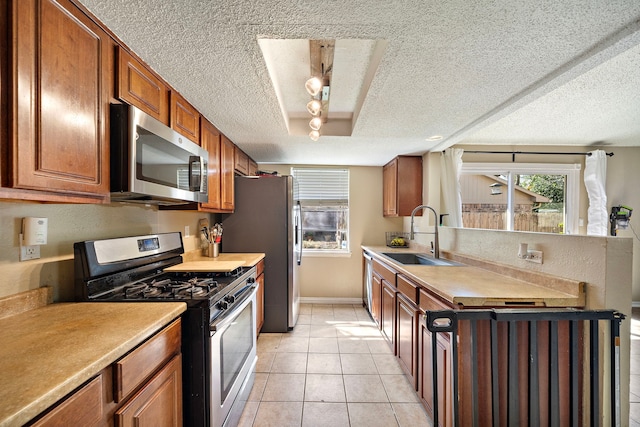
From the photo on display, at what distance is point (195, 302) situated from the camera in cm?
132

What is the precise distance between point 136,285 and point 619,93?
3.89 m

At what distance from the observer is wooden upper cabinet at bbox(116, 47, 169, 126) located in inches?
49.3

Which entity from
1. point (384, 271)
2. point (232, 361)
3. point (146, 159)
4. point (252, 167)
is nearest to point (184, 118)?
point (146, 159)

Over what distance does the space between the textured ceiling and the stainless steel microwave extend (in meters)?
0.36

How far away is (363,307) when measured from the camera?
3.93m

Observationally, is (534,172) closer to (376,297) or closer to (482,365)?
(376,297)

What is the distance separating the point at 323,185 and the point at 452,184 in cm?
185

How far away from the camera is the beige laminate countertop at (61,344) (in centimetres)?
63

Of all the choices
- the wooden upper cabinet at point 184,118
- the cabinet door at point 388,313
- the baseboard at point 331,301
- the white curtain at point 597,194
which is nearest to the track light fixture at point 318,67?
the wooden upper cabinet at point 184,118

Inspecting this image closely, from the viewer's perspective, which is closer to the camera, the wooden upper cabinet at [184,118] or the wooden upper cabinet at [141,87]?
the wooden upper cabinet at [141,87]

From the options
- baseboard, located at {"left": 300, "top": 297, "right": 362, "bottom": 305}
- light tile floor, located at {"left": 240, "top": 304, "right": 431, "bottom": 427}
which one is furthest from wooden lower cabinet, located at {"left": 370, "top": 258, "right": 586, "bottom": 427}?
baseboard, located at {"left": 300, "top": 297, "right": 362, "bottom": 305}

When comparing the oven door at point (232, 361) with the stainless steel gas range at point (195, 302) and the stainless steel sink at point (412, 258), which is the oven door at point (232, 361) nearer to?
the stainless steel gas range at point (195, 302)

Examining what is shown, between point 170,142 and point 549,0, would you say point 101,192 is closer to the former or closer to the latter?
point 170,142

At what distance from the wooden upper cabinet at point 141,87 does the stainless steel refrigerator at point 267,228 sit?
1395 millimetres
